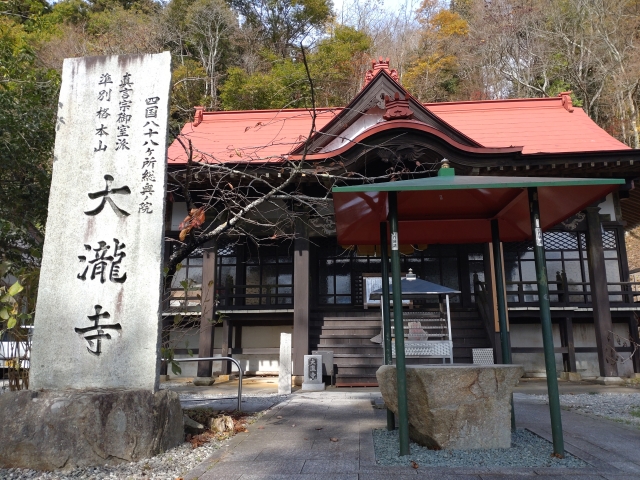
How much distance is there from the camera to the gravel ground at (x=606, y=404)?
6.32 m

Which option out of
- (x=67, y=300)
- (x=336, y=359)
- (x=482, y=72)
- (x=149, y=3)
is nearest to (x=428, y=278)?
(x=336, y=359)

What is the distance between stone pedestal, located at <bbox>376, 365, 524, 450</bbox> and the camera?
13.6 feet

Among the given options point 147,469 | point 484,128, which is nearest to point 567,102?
point 484,128

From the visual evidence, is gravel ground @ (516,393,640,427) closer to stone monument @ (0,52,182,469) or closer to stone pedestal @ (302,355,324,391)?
stone pedestal @ (302,355,324,391)

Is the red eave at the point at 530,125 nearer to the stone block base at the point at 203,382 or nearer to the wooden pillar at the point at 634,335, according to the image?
the wooden pillar at the point at 634,335

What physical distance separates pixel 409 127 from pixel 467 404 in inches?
293

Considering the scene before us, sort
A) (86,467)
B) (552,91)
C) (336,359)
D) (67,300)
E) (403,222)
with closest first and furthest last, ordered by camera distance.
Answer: (86,467), (67,300), (403,222), (336,359), (552,91)

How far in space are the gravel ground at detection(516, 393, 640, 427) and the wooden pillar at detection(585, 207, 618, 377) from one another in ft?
6.42

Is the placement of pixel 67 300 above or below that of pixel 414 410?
above

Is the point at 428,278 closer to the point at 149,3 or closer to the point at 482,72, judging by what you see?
the point at 482,72

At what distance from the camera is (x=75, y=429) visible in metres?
4.01

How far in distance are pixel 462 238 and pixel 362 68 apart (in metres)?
23.8

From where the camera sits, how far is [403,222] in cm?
589

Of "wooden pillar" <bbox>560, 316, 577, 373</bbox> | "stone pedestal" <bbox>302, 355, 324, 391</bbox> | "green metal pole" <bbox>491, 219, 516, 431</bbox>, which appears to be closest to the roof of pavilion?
"stone pedestal" <bbox>302, 355, 324, 391</bbox>
